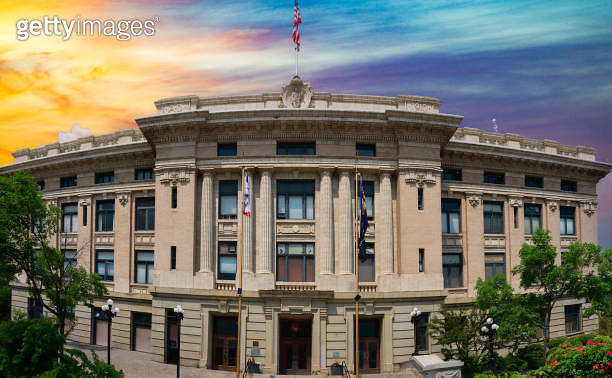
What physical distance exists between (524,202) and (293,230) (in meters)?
20.8

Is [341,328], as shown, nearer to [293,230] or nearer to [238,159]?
[293,230]

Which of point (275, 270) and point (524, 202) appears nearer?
point (275, 270)

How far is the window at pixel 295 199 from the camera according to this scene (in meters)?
28.2

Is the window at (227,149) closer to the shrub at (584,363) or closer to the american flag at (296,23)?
the american flag at (296,23)

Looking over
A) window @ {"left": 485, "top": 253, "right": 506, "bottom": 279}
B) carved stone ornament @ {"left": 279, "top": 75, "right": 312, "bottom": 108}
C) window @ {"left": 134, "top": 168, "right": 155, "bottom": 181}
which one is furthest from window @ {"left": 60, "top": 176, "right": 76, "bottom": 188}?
window @ {"left": 485, "top": 253, "right": 506, "bottom": 279}

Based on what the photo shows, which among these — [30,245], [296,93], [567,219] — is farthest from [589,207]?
[30,245]

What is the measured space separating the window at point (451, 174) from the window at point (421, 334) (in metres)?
10.8

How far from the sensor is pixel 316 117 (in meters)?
27.6

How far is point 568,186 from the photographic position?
126 ft

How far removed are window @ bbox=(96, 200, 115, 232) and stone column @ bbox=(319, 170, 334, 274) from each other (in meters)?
18.8

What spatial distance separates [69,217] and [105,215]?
5055mm

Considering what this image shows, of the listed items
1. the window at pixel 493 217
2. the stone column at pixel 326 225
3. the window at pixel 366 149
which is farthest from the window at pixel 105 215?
the window at pixel 493 217

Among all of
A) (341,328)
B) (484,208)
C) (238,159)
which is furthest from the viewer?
(484,208)

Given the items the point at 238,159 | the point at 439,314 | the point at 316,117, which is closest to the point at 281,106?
the point at 316,117
